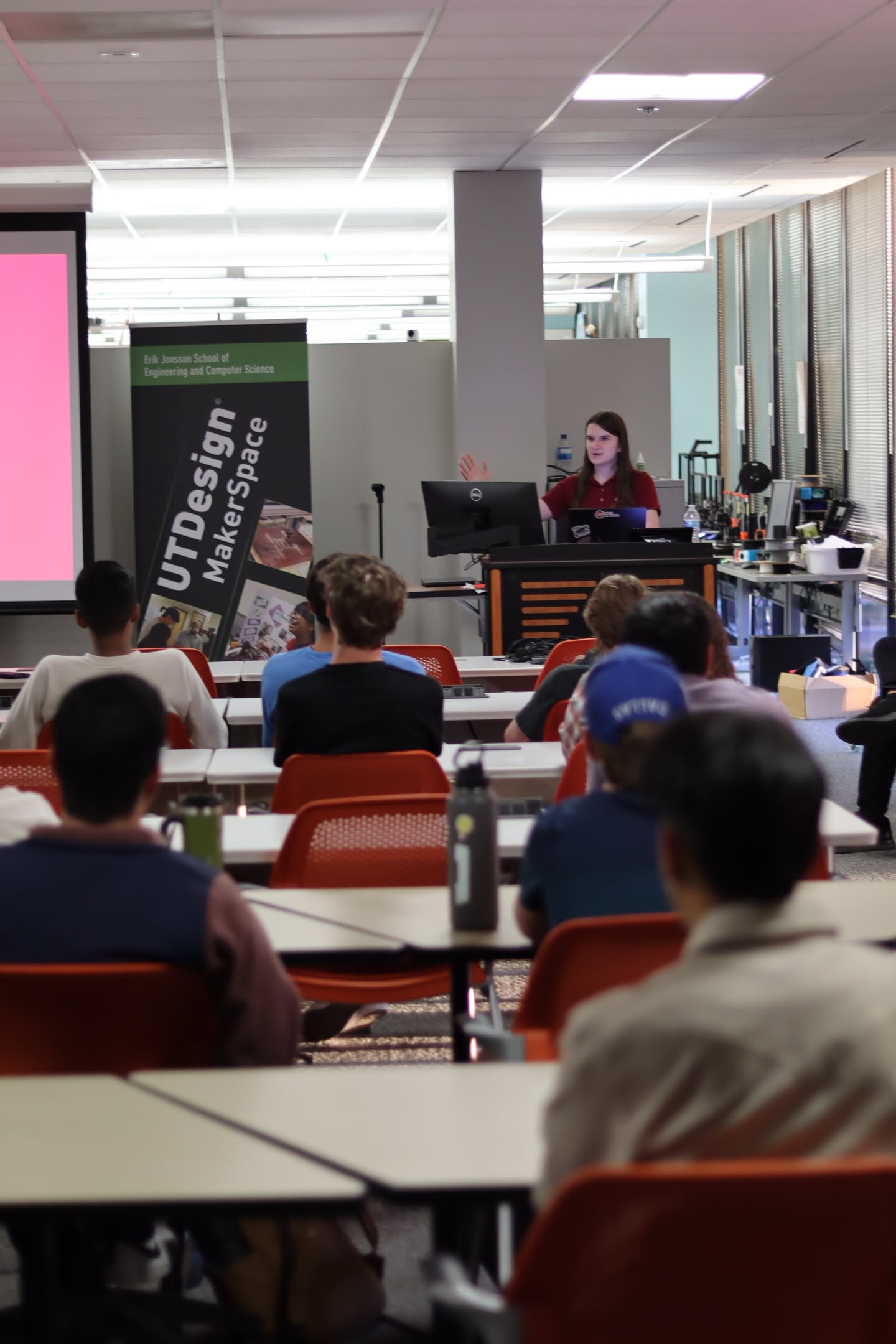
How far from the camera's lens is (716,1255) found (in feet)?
3.77

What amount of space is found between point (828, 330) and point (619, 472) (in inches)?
207

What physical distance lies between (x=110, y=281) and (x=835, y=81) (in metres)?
8.40

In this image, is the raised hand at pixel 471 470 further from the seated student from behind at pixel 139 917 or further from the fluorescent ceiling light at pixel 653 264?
the seated student from behind at pixel 139 917

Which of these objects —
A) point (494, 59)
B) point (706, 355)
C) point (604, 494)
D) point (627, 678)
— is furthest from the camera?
point (706, 355)

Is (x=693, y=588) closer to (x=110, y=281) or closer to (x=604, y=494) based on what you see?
(x=604, y=494)

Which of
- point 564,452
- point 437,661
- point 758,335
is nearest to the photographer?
point 437,661

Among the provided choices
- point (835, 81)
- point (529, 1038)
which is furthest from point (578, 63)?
point (529, 1038)

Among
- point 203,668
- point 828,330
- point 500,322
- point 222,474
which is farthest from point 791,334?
point 203,668

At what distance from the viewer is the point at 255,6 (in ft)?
16.8

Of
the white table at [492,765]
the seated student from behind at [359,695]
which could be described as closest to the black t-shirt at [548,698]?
the white table at [492,765]

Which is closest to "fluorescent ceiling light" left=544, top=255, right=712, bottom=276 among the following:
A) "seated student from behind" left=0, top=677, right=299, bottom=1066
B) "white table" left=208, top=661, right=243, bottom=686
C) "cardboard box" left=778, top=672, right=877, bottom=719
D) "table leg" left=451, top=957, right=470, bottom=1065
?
"cardboard box" left=778, top=672, right=877, bottom=719

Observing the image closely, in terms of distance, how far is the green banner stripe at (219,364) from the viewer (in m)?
8.48

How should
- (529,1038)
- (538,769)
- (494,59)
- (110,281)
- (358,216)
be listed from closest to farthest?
(529,1038) → (538,769) → (494,59) → (358,216) → (110,281)

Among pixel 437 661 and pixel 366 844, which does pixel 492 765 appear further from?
pixel 437 661
